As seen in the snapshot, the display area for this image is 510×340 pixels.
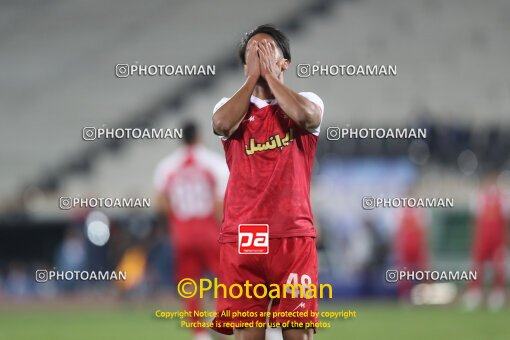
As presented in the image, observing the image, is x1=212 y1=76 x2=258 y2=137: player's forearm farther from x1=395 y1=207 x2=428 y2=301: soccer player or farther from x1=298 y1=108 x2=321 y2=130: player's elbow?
x1=395 y1=207 x2=428 y2=301: soccer player

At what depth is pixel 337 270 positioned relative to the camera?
17.2 meters

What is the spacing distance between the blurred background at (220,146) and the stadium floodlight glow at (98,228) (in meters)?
0.06

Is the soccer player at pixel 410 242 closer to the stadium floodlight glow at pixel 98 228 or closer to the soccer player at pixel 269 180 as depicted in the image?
the stadium floodlight glow at pixel 98 228

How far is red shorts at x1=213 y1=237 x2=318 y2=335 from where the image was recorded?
13.3 ft

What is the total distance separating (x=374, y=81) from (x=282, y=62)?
15.0 m

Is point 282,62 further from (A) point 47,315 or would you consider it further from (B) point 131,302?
(B) point 131,302

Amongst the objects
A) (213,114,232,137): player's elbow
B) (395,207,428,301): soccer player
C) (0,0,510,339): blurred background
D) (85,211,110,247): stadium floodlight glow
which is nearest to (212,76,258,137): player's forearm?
(213,114,232,137): player's elbow

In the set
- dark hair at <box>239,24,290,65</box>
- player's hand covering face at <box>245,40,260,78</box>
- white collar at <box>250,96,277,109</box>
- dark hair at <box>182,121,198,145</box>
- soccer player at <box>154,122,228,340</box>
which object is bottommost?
white collar at <box>250,96,277,109</box>

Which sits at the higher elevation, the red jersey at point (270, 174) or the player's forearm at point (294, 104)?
the player's forearm at point (294, 104)

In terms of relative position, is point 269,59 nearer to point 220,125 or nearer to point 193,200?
point 220,125

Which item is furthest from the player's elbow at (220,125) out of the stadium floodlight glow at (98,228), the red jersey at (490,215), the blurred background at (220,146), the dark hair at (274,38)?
the stadium floodlight glow at (98,228)

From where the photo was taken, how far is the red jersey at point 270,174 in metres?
4.10

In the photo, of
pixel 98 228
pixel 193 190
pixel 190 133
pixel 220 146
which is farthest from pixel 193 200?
pixel 98 228

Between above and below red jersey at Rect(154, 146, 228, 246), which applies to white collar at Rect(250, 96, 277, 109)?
below
